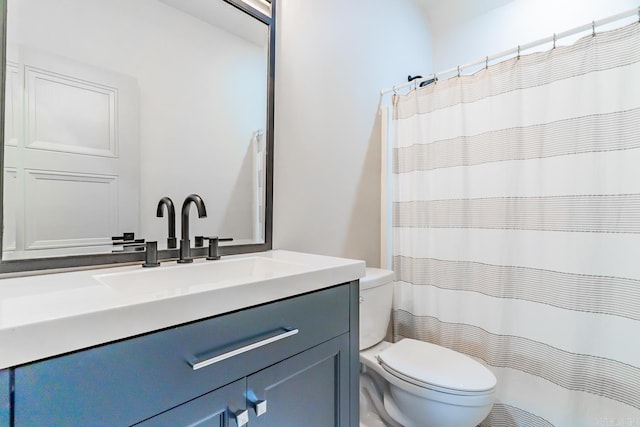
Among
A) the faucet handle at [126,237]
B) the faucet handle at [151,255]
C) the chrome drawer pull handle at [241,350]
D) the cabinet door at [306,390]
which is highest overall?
the faucet handle at [126,237]

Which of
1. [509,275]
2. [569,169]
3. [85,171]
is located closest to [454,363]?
[509,275]

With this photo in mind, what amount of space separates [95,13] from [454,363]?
1791 millimetres

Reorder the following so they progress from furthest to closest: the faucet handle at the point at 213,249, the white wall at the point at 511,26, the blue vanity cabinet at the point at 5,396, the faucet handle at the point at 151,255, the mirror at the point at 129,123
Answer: the white wall at the point at 511,26
the faucet handle at the point at 213,249
the faucet handle at the point at 151,255
the mirror at the point at 129,123
the blue vanity cabinet at the point at 5,396

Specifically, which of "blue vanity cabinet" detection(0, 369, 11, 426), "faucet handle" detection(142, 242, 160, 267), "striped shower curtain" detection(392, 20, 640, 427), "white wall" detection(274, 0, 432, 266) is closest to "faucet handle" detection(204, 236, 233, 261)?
"faucet handle" detection(142, 242, 160, 267)

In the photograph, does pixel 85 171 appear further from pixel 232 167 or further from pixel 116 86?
pixel 232 167

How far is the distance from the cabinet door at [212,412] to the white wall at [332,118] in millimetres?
739

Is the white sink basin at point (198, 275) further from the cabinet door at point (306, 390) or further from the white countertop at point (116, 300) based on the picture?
the cabinet door at point (306, 390)

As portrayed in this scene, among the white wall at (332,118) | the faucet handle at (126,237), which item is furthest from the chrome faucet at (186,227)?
the white wall at (332,118)

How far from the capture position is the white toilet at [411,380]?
1149mm

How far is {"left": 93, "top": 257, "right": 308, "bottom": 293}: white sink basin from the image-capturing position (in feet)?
2.60

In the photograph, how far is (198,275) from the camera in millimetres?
978

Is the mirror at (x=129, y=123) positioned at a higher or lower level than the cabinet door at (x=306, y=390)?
Result: higher

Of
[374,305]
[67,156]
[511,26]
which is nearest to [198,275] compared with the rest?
[67,156]

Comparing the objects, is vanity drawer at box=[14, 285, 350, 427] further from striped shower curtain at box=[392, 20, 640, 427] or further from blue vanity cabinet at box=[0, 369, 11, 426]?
striped shower curtain at box=[392, 20, 640, 427]
